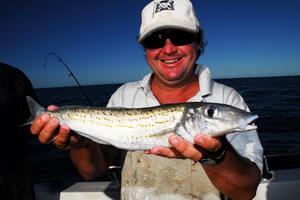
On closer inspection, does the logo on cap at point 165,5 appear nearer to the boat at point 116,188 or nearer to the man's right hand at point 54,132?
the man's right hand at point 54,132

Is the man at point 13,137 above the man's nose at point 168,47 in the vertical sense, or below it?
below

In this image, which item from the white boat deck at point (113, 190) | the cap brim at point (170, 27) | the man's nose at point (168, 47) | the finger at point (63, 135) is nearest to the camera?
the finger at point (63, 135)

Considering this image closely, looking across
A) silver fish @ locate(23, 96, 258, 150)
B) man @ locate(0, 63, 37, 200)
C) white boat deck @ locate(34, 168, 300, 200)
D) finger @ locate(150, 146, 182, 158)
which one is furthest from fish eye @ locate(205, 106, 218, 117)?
man @ locate(0, 63, 37, 200)

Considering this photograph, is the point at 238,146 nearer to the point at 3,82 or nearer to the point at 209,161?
the point at 209,161

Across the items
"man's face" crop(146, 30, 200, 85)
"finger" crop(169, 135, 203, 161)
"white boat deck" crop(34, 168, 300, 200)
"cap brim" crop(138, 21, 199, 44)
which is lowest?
"white boat deck" crop(34, 168, 300, 200)

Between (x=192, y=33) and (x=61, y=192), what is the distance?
4.24 metres

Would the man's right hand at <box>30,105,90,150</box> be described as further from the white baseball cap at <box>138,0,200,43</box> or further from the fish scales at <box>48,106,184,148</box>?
the white baseball cap at <box>138,0,200,43</box>

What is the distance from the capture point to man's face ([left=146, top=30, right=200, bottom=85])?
278 centimetres

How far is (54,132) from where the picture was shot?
2.46 meters

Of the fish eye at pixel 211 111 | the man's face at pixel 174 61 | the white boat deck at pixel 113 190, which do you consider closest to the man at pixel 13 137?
the white boat deck at pixel 113 190

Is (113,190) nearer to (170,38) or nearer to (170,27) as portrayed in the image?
(170,38)

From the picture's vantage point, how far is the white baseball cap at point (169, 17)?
2658mm

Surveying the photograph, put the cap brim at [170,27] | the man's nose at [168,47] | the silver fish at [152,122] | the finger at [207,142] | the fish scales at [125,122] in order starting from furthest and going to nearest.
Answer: the man's nose at [168,47] < the cap brim at [170,27] < the fish scales at [125,122] < the silver fish at [152,122] < the finger at [207,142]

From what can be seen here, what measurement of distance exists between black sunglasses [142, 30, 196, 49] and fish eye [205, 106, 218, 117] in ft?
4.12
